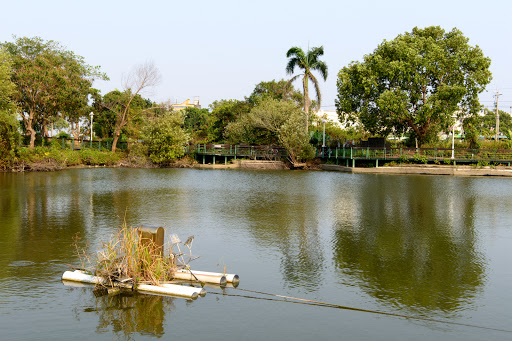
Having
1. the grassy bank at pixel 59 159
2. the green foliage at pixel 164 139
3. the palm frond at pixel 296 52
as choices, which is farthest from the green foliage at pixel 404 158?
the grassy bank at pixel 59 159

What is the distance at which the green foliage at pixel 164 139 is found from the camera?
4678cm

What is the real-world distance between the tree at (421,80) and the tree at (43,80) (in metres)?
26.0

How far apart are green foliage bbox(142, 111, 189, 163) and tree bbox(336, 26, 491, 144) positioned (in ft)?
56.4

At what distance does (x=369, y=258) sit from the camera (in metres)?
10.5

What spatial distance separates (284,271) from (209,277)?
1675mm

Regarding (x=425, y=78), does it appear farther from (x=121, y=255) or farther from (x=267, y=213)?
(x=121, y=255)

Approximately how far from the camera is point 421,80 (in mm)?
43031

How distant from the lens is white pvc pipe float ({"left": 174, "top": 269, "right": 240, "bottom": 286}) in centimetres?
836

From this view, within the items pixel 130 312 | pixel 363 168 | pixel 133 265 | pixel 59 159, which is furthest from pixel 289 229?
pixel 59 159

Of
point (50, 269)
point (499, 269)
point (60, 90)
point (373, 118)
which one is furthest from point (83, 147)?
point (499, 269)

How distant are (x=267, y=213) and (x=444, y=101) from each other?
3100 centimetres

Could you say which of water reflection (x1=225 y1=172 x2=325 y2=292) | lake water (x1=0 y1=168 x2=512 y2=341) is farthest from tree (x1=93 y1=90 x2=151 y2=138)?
lake water (x1=0 y1=168 x2=512 y2=341)

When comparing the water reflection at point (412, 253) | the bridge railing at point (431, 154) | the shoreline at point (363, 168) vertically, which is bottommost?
the water reflection at point (412, 253)

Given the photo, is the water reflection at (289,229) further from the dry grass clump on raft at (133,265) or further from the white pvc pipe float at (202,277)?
the dry grass clump on raft at (133,265)
